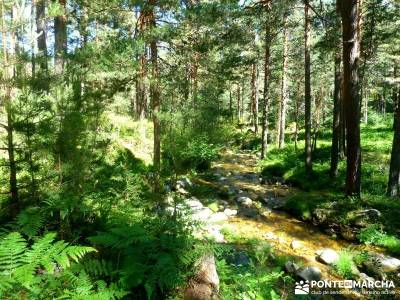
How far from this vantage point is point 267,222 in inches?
390

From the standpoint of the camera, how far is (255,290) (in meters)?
3.92

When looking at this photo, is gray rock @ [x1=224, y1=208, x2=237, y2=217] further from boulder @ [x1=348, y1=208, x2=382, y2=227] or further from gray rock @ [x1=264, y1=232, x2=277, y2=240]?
boulder @ [x1=348, y1=208, x2=382, y2=227]

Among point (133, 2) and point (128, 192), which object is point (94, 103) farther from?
point (133, 2)

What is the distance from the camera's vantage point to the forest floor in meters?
7.78

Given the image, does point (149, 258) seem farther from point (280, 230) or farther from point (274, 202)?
point (274, 202)

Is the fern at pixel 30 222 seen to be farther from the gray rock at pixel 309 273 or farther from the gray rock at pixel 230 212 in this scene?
the gray rock at pixel 230 212

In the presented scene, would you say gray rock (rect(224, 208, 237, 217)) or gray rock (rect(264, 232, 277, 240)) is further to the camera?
gray rock (rect(224, 208, 237, 217))

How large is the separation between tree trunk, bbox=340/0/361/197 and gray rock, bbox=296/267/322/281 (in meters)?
4.16

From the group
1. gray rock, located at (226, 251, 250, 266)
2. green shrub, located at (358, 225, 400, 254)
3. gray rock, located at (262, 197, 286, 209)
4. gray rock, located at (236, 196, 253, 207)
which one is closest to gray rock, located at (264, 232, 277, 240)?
gray rock, located at (226, 251, 250, 266)

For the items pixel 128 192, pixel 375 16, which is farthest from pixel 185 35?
pixel 375 16

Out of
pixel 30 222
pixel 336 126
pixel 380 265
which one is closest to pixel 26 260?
pixel 30 222

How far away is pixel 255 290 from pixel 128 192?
3.81 meters

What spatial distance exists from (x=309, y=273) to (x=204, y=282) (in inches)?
134

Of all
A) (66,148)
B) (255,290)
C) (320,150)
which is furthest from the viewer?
(320,150)
